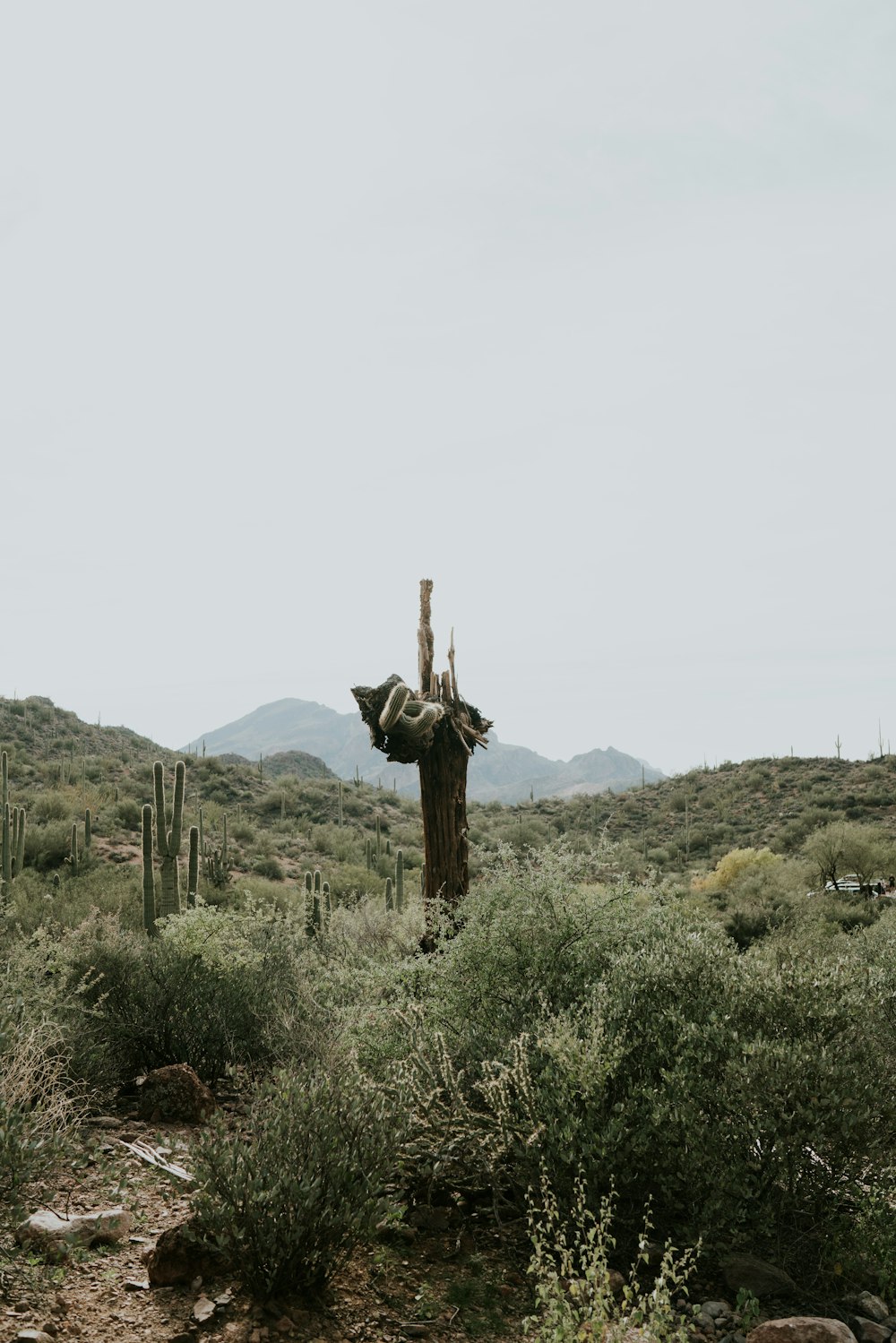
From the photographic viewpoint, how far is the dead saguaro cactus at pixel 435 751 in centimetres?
853

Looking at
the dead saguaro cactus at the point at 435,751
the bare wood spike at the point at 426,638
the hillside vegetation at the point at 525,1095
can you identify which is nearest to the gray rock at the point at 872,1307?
the hillside vegetation at the point at 525,1095

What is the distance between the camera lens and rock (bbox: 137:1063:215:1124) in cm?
712

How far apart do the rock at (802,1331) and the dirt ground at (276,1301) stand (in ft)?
3.45

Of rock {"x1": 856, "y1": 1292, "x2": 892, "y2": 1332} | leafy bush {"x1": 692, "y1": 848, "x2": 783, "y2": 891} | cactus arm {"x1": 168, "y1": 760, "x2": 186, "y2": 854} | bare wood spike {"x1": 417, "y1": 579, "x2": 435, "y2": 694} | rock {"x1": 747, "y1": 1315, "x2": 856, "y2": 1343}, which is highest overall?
bare wood spike {"x1": 417, "y1": 579, "x2": 435, "y2": 694}

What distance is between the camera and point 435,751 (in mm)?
9117

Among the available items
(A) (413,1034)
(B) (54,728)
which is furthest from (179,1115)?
(B) (54,728)

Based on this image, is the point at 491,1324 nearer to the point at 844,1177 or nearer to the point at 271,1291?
the point at 271,1291

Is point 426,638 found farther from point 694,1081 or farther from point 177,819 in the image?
point 177,819

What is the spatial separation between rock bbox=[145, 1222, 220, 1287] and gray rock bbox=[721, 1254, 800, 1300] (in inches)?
97.3

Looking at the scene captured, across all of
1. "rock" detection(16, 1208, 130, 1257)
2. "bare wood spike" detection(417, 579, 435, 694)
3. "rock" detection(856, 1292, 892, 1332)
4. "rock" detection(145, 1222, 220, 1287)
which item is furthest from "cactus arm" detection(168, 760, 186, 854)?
"rock" detection(856, 1292, 892, 1332)

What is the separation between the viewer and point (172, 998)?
838 cm

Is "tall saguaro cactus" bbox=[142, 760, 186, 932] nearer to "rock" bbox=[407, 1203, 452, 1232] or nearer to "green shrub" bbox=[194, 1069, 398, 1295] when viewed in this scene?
"rock" bbox=[407, 1203, 452, 1232]

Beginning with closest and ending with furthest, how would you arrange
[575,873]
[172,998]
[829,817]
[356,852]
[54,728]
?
[575,873] → [172,998] → [356,852] → [829,817] → [54,728]

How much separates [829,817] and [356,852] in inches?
668
